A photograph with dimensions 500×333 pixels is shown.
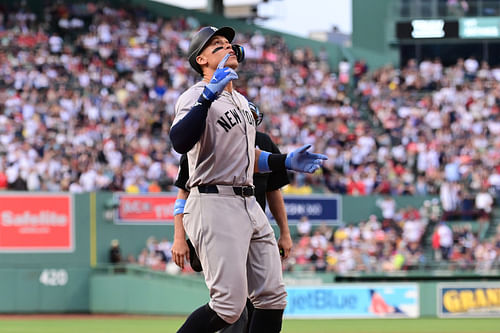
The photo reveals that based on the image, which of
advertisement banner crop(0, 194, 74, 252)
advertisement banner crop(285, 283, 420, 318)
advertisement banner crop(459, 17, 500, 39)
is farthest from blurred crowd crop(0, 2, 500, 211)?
advertisement banner crop(285, 283, 420, 318)

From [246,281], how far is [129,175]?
16033 millimetres

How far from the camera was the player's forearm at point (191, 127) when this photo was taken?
5.32 m

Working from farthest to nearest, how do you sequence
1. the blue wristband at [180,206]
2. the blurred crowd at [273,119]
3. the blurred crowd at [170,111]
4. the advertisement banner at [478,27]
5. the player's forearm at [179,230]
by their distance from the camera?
1. the advertisement banner at [478,27]
2. the blurred crowd at [170,111]
3. the blurred crowd at [273,119]
4. the blue wristband at [180,206]
5. the player's forearm at [179,230]

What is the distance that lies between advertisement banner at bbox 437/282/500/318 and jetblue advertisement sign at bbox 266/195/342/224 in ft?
12.7

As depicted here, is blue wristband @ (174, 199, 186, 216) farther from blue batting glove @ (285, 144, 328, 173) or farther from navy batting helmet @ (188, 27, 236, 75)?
navy batting helmet @ (188, 27, 236, 75)

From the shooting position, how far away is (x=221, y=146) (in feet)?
18.4

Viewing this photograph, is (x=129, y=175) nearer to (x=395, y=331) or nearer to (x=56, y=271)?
(x=56, y=271)

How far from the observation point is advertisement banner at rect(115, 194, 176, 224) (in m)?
21.5

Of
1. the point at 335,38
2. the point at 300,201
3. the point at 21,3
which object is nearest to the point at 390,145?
the point at 300,201

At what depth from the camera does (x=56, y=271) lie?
21469 millimetres

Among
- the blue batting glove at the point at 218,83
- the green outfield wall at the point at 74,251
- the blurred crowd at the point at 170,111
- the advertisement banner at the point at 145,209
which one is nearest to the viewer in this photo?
the blue batting glove at the point at 218,83

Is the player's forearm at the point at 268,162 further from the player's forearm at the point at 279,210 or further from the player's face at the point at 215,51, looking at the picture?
the player's face at the point at 215,51

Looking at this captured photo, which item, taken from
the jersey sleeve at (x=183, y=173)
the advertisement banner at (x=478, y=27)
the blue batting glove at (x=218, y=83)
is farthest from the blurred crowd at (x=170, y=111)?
the blue batting glove at (x=218, y=83)

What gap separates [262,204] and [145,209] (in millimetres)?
15095
